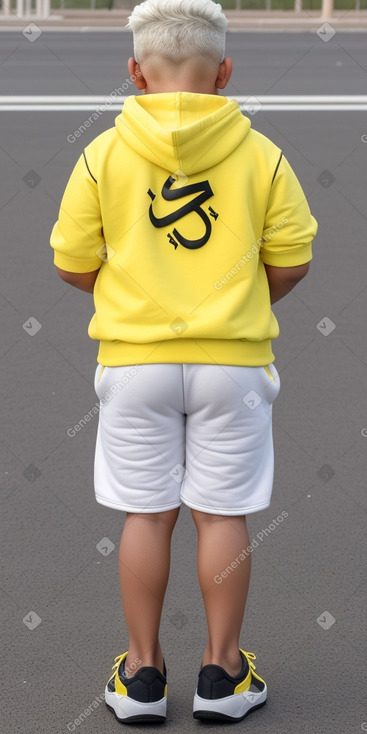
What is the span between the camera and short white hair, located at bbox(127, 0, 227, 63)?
258 centimetres

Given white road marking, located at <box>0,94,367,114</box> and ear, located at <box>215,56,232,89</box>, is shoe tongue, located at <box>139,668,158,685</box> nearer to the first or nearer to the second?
ear, located at <box>215,56,232,89</box>

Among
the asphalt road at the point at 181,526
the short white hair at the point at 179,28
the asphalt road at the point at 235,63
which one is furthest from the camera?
the asphalt road at the point at 235,63

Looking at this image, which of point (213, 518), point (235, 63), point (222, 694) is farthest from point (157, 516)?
point (235, 63)

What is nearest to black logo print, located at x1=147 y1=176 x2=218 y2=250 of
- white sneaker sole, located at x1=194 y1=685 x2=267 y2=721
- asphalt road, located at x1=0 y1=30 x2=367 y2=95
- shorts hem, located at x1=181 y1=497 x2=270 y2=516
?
shorts hem, located at x1=181 y1=497 x2=270 y2=516

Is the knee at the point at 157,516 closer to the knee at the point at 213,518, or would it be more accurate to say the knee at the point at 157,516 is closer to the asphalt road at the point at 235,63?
the knee at the point at 213,518

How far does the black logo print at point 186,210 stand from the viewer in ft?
8.77

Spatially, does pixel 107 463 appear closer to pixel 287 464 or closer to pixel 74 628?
pixel 74 628

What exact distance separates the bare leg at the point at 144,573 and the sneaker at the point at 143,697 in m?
0.03

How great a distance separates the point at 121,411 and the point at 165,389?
0.40 ft

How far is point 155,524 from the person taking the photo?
2863mm

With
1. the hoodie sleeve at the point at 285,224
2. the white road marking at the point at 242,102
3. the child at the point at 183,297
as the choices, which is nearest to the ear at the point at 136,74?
the child at the point at 183,297

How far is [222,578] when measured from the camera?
2.85 m

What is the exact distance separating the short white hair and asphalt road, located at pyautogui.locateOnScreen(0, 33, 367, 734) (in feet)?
5.22

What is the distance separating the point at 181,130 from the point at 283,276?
17.5 inches
